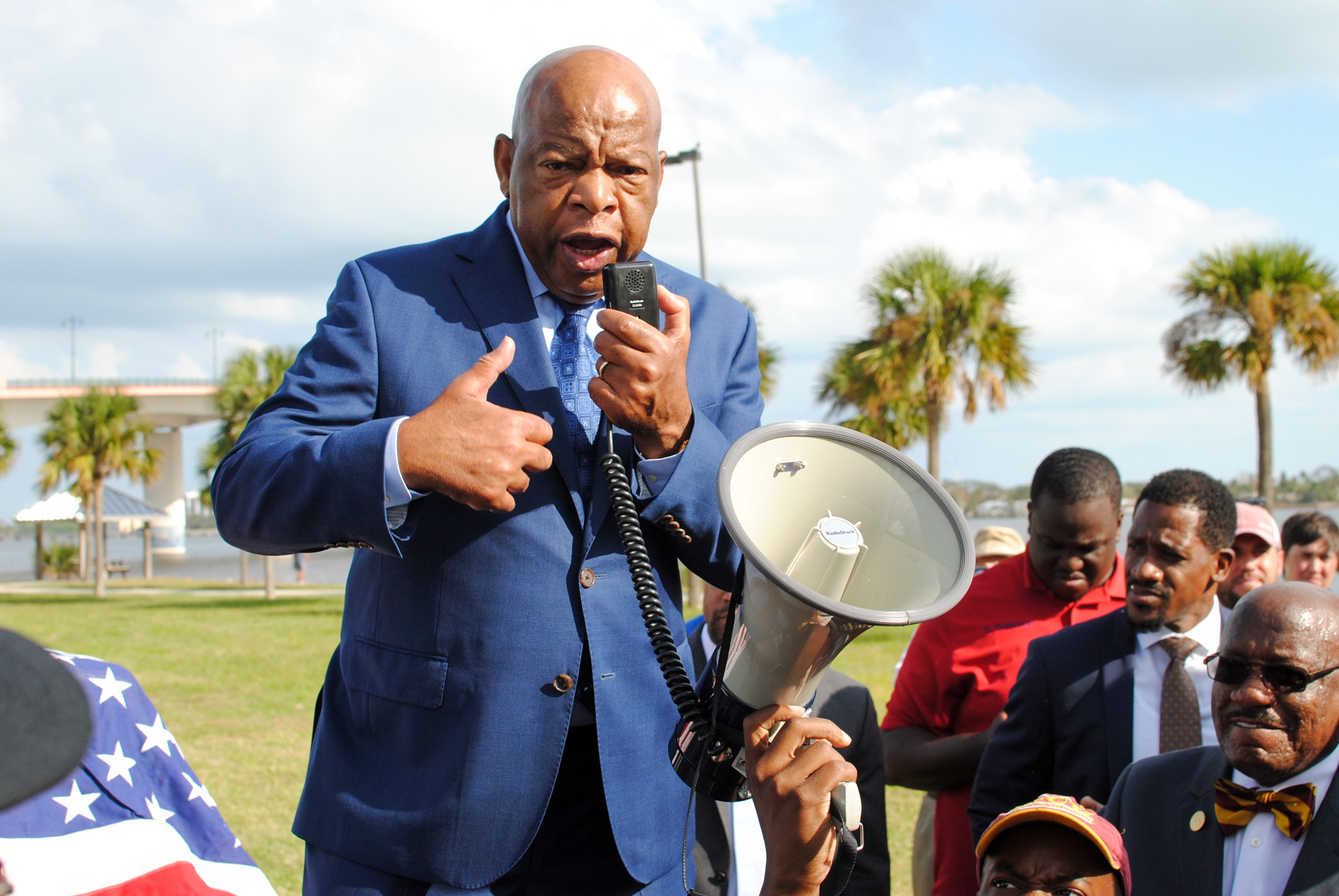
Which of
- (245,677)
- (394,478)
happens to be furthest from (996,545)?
(245,677)

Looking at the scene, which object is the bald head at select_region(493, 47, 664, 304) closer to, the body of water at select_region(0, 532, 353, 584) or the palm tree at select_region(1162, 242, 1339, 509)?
the palm tree at select_region(1162, 242, 1339, 509)

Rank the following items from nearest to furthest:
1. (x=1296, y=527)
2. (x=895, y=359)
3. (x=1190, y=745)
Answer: (x=1190, y=745)
(x=1296, y=527)
(x=895, y=359)

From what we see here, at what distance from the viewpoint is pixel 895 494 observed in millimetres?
1875

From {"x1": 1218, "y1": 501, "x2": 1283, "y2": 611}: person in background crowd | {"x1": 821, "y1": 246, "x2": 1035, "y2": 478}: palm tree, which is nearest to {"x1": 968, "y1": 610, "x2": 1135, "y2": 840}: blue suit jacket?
{"x1": 1218, "y1": 501, "x2": 1283, "y2": 611}: person in background crowd

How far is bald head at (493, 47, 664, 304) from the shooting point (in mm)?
1870

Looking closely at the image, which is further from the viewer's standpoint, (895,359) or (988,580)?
(895,359)

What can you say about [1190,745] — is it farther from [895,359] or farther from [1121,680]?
[895,359]

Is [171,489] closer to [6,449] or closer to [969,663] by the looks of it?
[6,449]

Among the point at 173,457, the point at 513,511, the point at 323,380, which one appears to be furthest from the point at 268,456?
the point at 173,457

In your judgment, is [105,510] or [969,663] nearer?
[969,663]

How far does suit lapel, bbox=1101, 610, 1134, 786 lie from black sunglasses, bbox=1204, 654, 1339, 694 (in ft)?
1.99

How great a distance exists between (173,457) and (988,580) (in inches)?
2372

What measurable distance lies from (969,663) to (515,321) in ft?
9.21

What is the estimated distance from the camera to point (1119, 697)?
3.48 metres
